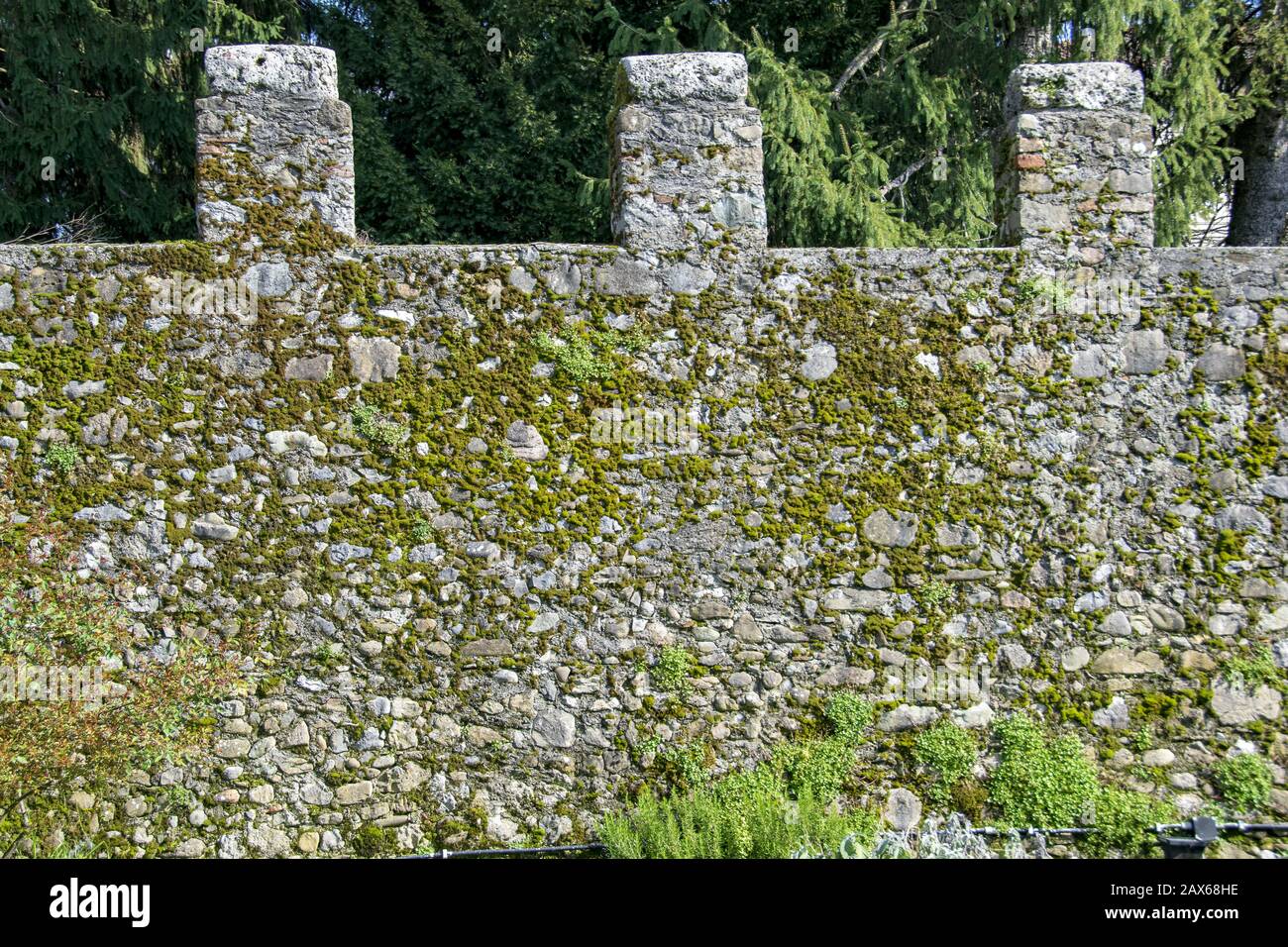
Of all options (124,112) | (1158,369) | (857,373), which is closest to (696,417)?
(857,373)

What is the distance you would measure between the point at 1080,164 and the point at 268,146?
368 cm

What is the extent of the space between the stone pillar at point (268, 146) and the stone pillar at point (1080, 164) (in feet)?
10.2

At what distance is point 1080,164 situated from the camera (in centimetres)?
509

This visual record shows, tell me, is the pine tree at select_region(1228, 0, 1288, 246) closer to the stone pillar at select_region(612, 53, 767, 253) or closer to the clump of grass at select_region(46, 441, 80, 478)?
the stone pillar at select_region(612, 53, 767, 253)

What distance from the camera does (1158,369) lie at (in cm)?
500

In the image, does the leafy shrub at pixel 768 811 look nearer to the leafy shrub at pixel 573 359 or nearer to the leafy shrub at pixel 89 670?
the leafy shrub at pixel 573 359

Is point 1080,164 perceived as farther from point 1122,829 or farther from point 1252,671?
point 1122,829

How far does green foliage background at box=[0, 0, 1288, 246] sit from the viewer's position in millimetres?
9492

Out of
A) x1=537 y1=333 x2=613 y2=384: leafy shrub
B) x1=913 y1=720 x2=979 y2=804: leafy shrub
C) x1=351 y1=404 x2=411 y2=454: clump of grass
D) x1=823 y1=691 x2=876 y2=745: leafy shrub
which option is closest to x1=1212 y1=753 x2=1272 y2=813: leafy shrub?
x1=913 y1=720 x2=979 y2=804: leafy shrub

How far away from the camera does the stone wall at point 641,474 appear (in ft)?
15.2

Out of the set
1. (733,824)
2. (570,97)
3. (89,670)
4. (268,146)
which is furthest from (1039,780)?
(570,97)

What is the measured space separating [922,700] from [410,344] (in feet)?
8.94

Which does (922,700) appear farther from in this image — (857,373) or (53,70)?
(53,70)

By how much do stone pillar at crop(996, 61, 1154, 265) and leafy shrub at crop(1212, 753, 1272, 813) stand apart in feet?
7.59
